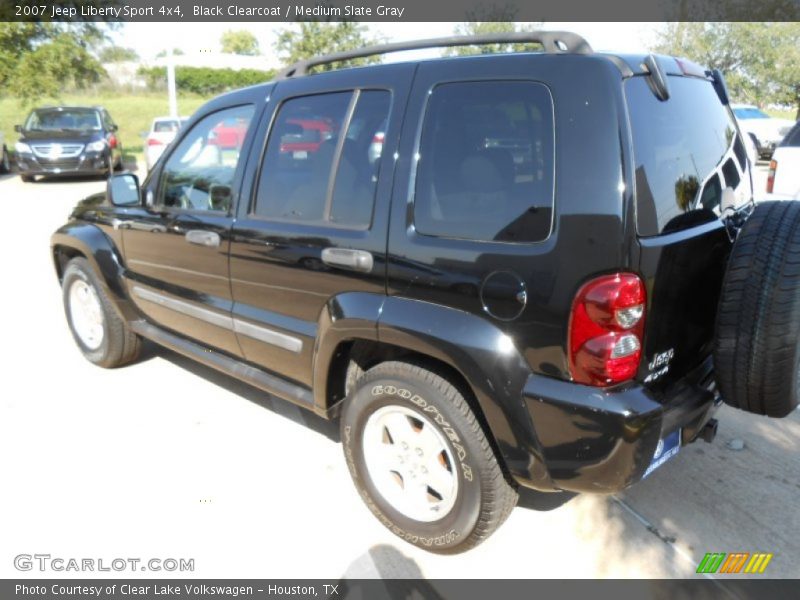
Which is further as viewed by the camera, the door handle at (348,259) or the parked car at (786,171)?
the parked car at (786,171)

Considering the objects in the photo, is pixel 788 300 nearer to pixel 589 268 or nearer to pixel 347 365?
pixel 589 268

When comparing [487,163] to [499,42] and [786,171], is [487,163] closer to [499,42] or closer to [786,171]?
[499,42]

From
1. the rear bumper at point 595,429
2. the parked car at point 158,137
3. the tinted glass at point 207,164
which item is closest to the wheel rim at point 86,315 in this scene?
the tinted glass at point 207,164

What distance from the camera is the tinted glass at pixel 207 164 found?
11.1 feet

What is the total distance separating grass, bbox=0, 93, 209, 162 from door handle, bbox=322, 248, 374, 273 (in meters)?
20.4

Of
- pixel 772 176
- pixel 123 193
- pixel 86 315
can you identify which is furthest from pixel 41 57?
pixel 772 176

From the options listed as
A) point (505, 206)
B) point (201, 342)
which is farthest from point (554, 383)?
point (201, 342)

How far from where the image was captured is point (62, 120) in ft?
53.0

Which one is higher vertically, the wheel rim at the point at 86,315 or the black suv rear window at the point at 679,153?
the black suv rear window at the point at 679,153

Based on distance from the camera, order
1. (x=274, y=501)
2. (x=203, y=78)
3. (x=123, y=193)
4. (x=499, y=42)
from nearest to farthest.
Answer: (x=499, y=42), (x=274, y=501), (x=123, y=193), (x=203, y=78)

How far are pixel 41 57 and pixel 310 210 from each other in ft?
64.4

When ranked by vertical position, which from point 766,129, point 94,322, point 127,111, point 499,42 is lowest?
point 94,322

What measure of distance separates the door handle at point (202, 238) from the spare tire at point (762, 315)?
2.33 m

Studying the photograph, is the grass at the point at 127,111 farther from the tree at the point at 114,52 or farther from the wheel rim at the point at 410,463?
the wheel rim at the point at 410,463
